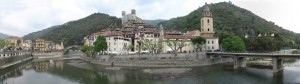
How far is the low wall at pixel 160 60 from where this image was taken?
8300cm

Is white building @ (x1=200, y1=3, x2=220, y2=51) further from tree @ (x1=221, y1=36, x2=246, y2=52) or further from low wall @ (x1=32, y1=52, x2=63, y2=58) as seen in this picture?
low wall @ (x1=32, y1=52, x2=63, y2=58)

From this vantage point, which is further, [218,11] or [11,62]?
[218,11]

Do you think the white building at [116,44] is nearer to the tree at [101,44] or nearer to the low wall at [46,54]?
the tree at [101,44]

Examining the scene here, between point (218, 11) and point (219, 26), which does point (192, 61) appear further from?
point (218, 11)

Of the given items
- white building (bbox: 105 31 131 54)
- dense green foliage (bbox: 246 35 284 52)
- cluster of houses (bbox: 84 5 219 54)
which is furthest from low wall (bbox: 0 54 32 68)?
dense green foliage (bbox: 246 35 284 52)

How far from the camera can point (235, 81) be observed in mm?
53500

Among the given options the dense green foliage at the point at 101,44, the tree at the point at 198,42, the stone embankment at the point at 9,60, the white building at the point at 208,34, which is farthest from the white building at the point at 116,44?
the white building at the point at 208,34

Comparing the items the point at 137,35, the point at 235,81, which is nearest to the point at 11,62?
the point at 137,35

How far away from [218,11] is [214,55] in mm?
89216

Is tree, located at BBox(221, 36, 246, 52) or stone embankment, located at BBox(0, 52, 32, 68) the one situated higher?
tree, located at BBox(221, 36, 246, 52)

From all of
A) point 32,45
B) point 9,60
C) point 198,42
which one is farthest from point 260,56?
point 32,45

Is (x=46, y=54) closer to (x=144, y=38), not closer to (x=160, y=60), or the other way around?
(x=144, y=38)

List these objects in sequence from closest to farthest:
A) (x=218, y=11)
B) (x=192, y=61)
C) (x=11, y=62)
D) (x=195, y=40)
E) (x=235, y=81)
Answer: (x=235, y=81) < (x=192, y=61) < (x=11, y=62) < (x=195, y=40) < (x=218, y=11)

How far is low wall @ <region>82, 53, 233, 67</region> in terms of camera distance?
272 feet
